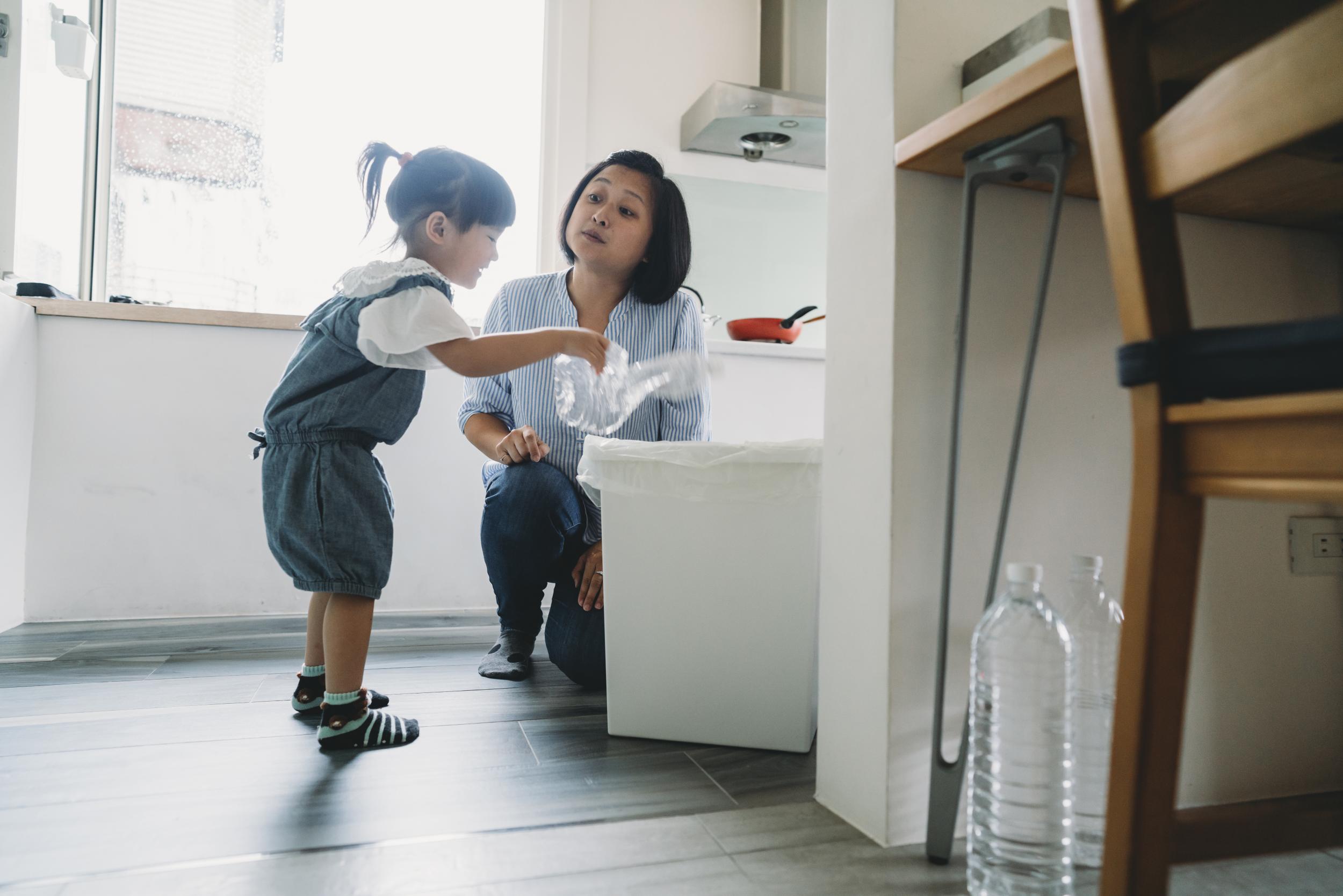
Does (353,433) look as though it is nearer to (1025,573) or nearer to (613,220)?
(613,220)

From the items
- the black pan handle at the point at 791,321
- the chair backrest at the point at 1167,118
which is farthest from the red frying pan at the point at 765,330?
the chair backrest at the point at 1167,118

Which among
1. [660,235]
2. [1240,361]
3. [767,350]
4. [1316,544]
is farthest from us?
[767,350]

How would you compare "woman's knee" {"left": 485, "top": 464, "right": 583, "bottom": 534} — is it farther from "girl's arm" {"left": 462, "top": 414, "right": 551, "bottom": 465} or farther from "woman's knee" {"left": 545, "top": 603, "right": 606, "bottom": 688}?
"woman's knee" {"left": 545, "top": 603, "right": 606, "bottom": 688}

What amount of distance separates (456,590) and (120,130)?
164 centimetres

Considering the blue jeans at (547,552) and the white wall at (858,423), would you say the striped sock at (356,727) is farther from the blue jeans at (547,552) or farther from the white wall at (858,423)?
the white wall at (858,423)

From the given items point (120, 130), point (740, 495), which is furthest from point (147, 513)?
point (740, 495)

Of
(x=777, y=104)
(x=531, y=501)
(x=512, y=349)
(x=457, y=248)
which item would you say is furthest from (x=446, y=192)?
(x=777, y=104)

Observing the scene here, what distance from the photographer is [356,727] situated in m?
1.13

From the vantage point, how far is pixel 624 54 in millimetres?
2730

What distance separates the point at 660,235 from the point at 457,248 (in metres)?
0.48

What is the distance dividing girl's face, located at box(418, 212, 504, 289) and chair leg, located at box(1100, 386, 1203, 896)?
1070 mm

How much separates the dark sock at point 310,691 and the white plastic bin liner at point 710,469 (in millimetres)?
544

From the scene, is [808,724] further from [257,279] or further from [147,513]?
[257,279]

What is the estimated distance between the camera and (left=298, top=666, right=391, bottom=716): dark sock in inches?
49.9
